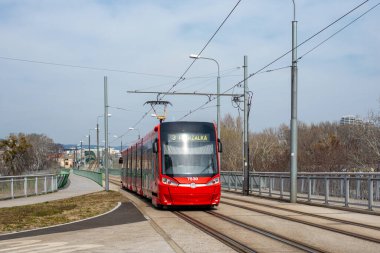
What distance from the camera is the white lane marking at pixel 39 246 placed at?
9562mm

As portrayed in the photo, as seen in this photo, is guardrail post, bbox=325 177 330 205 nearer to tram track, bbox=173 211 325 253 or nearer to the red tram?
the red tram

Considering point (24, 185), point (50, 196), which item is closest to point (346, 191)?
point (24, 185)

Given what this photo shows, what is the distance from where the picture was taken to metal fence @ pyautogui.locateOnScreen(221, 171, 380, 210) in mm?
17156

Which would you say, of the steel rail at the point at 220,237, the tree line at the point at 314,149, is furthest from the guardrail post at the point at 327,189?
the tree line at the point at 314,149

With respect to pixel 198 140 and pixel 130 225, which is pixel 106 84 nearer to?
pixel 198 140

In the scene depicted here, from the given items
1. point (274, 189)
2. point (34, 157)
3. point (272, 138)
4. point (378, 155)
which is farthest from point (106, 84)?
point (34, 157)

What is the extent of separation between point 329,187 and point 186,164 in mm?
5625

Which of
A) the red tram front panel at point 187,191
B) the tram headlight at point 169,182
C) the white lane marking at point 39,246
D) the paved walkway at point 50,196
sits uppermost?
the tram headlight at point 169,182

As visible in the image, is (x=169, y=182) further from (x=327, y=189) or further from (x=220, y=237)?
(x=220, y=237)

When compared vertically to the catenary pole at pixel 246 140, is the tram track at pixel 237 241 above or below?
below

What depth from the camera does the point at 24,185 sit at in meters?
27.9

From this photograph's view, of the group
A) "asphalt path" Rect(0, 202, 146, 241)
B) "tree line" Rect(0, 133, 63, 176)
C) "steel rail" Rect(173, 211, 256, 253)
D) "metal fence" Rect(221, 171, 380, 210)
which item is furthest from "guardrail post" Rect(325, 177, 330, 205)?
"tree line" Rect(0, 133, 63, 176)

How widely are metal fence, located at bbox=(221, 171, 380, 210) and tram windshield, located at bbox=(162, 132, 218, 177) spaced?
456cm

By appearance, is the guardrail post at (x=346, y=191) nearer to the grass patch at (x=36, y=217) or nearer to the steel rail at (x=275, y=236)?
the steel rail at (x=275, y=236)
